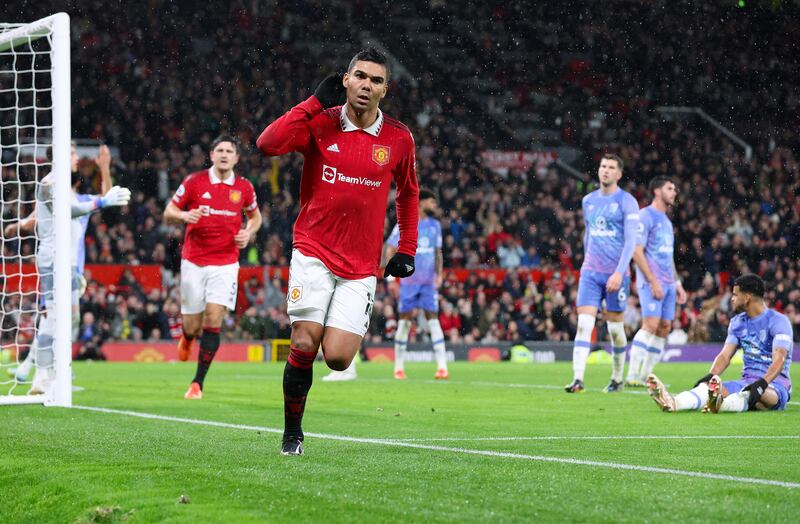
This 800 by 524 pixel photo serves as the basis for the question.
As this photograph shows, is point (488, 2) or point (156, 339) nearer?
point (156, 339)

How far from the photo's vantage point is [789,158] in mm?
35719

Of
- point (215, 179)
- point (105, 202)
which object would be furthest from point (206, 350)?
point (105, 202)

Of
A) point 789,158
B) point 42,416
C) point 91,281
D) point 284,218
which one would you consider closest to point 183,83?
point 284,218

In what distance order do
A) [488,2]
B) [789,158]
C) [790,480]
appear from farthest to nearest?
[488,2], [789,158], [790,480]

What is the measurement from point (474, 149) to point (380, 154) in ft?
92.7

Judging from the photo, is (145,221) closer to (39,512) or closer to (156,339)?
(156,339)

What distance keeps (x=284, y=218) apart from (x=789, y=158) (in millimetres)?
16260

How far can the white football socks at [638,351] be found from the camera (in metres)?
14.5

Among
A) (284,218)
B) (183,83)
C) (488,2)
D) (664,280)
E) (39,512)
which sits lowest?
(39,512)

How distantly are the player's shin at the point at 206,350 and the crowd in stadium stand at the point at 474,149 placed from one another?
13085mm

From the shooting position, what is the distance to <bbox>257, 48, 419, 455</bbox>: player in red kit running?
663cm

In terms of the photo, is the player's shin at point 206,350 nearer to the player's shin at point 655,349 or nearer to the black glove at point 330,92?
the player's shin at point 655,349

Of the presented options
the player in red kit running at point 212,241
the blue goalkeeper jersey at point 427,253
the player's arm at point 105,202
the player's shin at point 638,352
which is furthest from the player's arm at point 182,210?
the player's shin at point 638,352

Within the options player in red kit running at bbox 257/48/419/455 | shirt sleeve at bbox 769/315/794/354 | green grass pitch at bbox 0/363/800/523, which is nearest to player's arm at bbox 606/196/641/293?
green grass pitch at bbox 0/363/800/523
